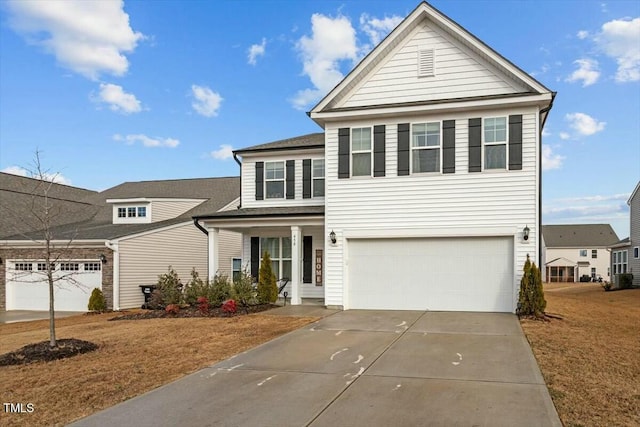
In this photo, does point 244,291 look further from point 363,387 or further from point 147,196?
point 147,196

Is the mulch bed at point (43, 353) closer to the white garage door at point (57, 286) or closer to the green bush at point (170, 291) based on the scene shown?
the green bush at point (170, 291)

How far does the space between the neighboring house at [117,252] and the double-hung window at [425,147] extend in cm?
1064

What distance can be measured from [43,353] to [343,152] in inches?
377

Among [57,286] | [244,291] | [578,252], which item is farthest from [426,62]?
[578,252]

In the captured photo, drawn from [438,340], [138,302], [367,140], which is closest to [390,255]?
[367,140]

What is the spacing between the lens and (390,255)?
15.4 meters

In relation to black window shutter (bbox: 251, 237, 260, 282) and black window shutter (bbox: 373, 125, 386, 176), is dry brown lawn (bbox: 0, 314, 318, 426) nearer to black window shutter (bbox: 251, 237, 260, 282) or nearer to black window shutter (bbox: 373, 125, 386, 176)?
black window shutter (bbox: 251, 237, 260, 282)

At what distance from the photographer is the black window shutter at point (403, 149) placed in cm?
1508

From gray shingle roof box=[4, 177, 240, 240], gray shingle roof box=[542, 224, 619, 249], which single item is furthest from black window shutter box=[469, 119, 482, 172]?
gray shingle roof box=[542, 224, 619, 249]

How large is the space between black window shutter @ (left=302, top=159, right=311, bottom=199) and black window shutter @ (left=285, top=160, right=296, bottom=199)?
0.35 metres

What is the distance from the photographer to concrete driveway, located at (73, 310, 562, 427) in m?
5.82

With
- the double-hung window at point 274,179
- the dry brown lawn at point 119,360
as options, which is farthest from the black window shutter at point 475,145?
the double-hung window at point 274,179

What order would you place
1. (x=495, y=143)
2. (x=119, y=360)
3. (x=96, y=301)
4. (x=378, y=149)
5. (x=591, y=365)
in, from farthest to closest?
1. (x=96, y=301)
2. (x=378, y=149)
3. (x=495, y=143)
4. (x=119, y=360)
5. (x=591, y=365)

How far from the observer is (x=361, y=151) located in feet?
51.2
